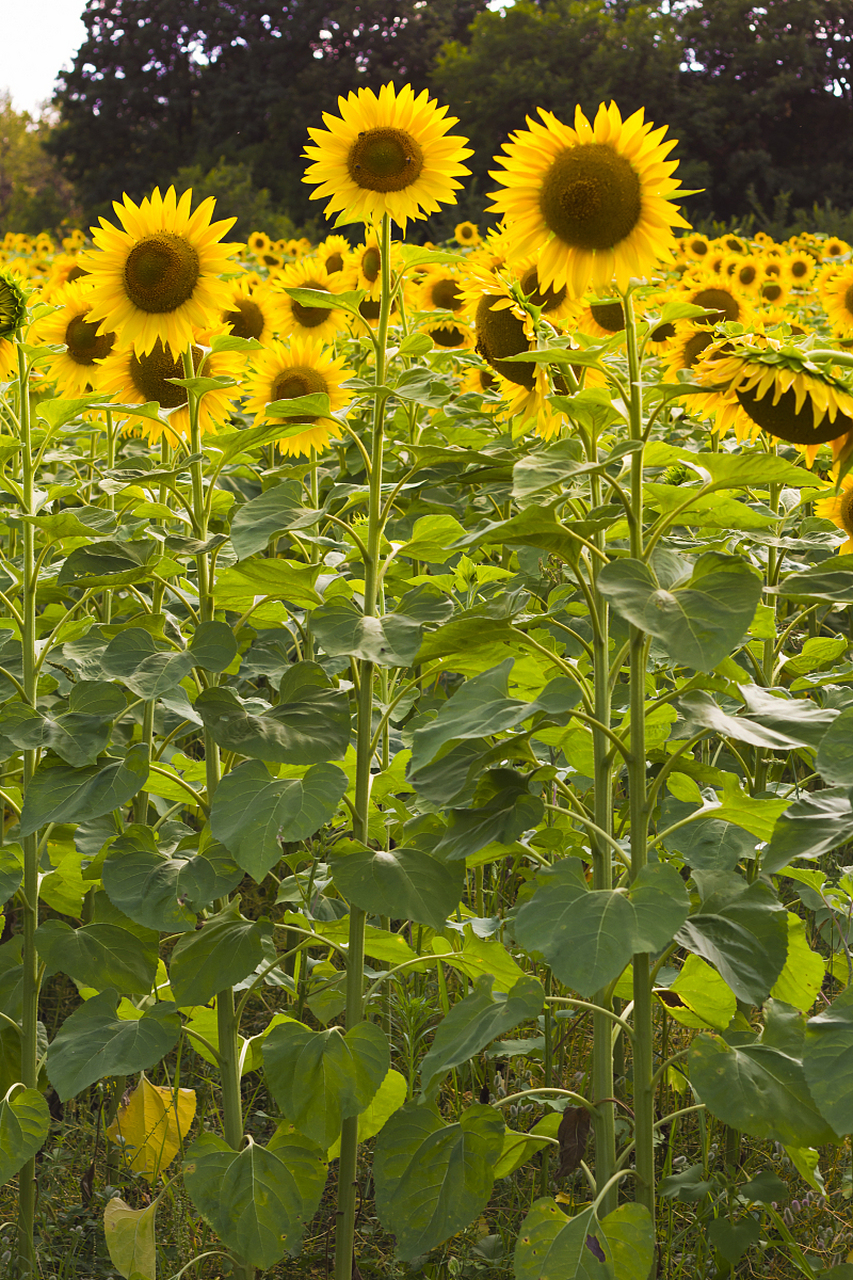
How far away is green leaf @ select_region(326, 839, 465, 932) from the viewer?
5.66 feet

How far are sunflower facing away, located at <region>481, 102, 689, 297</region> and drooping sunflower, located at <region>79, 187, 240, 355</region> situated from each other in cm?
61

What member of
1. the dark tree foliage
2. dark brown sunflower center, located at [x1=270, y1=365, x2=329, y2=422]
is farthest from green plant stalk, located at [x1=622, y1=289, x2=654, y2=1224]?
the dark tree foliage

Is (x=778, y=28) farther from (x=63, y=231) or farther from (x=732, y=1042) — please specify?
(x=732, y=1042)

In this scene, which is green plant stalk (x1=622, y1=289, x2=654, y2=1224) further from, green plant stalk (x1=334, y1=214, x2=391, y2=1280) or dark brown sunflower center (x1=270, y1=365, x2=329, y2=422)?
dark brown sunflower center (x1=270, y1=365, x2=329, y2=422)

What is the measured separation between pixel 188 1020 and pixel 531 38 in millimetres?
29124

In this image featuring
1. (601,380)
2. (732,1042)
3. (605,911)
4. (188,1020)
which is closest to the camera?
(605,911)

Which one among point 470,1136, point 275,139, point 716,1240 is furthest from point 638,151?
point 275,139

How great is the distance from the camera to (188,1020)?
246 cm

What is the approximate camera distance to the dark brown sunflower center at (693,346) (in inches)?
129

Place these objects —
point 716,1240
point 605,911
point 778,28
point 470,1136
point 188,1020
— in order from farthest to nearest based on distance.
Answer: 1. point 778,28
2. point 188,1020
3. point 716,1240
4. point 470,1136
5. point 605,911

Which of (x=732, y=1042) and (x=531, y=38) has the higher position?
(x=531, y=38)

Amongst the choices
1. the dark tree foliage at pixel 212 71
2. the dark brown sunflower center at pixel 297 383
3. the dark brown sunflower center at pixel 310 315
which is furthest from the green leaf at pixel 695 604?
the dark tree foliage at pixel 212 71

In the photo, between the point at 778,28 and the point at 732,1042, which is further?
the point at 778,28

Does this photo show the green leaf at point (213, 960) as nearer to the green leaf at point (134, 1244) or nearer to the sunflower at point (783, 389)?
the green leaf at point (134, 1244)
